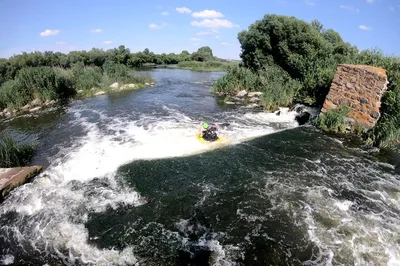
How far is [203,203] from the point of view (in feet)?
26.8

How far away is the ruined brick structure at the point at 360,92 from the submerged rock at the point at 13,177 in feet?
49.4

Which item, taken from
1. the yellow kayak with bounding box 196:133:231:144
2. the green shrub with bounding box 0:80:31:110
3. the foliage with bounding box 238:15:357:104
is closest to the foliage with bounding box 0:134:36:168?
the yellow kayak with bounding box 196:133:231:144

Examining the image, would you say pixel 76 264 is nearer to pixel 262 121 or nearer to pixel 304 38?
pixel 262 121

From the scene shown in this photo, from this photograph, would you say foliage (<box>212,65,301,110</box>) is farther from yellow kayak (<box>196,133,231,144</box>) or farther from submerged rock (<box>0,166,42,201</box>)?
submerged rock (<box>0,166,42,201</box>)

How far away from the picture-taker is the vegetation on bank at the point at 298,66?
509 inches

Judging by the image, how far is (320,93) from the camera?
18250 mm

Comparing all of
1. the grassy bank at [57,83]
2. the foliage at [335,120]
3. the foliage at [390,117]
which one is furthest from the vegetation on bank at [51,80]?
the foliage at [390,117]

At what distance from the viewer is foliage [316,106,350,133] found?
14038mm

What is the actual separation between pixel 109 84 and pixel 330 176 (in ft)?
81.5

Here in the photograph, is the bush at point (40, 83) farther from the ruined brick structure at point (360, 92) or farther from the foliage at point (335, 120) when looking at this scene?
the ruined brick structure at point (360, 92)

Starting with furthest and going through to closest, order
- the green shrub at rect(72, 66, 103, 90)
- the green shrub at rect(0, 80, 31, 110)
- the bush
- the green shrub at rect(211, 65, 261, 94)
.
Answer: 1. the green shrub at rect(72, 66, 103, 90)
2. the green shrub at rect(211, 65, 261, 94)
3. the bush
4. the green shrub at rect(0, 80, 31, 110)

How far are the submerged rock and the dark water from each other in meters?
0.46

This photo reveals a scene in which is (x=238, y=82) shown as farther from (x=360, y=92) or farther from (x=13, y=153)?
(x=13, y=153)

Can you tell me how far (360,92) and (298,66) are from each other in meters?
9.93
